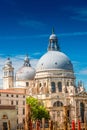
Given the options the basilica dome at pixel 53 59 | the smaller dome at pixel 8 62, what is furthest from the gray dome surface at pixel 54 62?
the smaller dome at pixel 8 62

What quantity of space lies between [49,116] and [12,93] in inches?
338

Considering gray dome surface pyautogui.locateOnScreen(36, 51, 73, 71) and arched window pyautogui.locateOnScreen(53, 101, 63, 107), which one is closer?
arched window pyautogui.locateOnScreen(53, 101, 63, 107)

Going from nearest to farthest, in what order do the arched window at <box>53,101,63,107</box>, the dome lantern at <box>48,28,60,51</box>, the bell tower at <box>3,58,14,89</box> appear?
the arched window at <box>53,101,63,107</box> < the dome lantern at <box>48,28,60,51</box> < the bell tower at <box>3,58,14,89</box>

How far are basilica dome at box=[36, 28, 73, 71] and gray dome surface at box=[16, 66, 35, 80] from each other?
15.2 ft

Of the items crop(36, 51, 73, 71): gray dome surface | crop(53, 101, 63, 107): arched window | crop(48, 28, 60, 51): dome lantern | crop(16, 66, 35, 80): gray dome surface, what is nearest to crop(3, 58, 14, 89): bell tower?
crop(16, 66, 35, 80): gray dome surface

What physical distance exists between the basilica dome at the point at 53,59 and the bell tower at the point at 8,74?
6.28 m

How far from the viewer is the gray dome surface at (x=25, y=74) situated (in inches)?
3681

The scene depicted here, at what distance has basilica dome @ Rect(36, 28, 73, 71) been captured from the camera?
8794 centimetres

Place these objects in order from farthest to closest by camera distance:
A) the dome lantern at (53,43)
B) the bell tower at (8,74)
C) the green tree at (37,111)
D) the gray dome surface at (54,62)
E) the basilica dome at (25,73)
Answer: the basilica dome at (25,73) < the bell tower at (8,74) < the dome lantern at (53,43) < the gray dome surface at (54,62) < the green tree at (37,111)

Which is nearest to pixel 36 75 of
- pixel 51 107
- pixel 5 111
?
pixel 51 107

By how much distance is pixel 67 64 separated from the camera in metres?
88.4

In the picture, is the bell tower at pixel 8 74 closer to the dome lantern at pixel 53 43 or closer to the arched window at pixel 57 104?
the dome lantern at pixel 53 43

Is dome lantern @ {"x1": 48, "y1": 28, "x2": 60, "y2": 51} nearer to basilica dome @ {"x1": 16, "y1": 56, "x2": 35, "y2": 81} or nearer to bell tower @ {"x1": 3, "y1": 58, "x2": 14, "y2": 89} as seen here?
basilica dome @ {"x1": 16, "y1": 56, "x2": 35, "y2": 81}

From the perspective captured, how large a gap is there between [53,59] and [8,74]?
33.5ft
